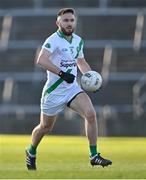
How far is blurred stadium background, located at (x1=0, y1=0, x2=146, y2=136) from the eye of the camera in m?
28.5

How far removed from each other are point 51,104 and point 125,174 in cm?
181

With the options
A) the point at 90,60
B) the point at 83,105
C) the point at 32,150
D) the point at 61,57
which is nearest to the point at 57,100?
the point at 83,105

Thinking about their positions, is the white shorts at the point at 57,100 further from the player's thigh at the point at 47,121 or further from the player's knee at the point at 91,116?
the player's knee at the point at 91,116

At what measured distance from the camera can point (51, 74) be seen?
11.4 meters

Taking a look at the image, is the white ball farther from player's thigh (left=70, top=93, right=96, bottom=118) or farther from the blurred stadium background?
the blurred stadium background

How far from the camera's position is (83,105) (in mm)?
11055

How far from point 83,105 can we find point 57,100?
47cm

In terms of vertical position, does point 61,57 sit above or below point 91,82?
above

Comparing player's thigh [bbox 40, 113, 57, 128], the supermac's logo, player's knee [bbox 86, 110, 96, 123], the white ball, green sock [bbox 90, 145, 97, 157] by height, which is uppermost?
the supermac's logo

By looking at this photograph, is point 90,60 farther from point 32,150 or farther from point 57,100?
point 57,100

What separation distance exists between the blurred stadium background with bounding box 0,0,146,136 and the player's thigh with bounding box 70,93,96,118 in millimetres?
16536

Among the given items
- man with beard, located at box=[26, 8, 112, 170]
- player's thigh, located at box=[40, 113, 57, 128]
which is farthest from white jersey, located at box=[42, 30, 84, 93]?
player's thigh, located at box=[40, 113, 57, 128]

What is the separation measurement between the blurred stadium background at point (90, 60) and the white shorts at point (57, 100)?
1632 cm

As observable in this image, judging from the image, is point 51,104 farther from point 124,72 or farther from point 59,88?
point 124,72
